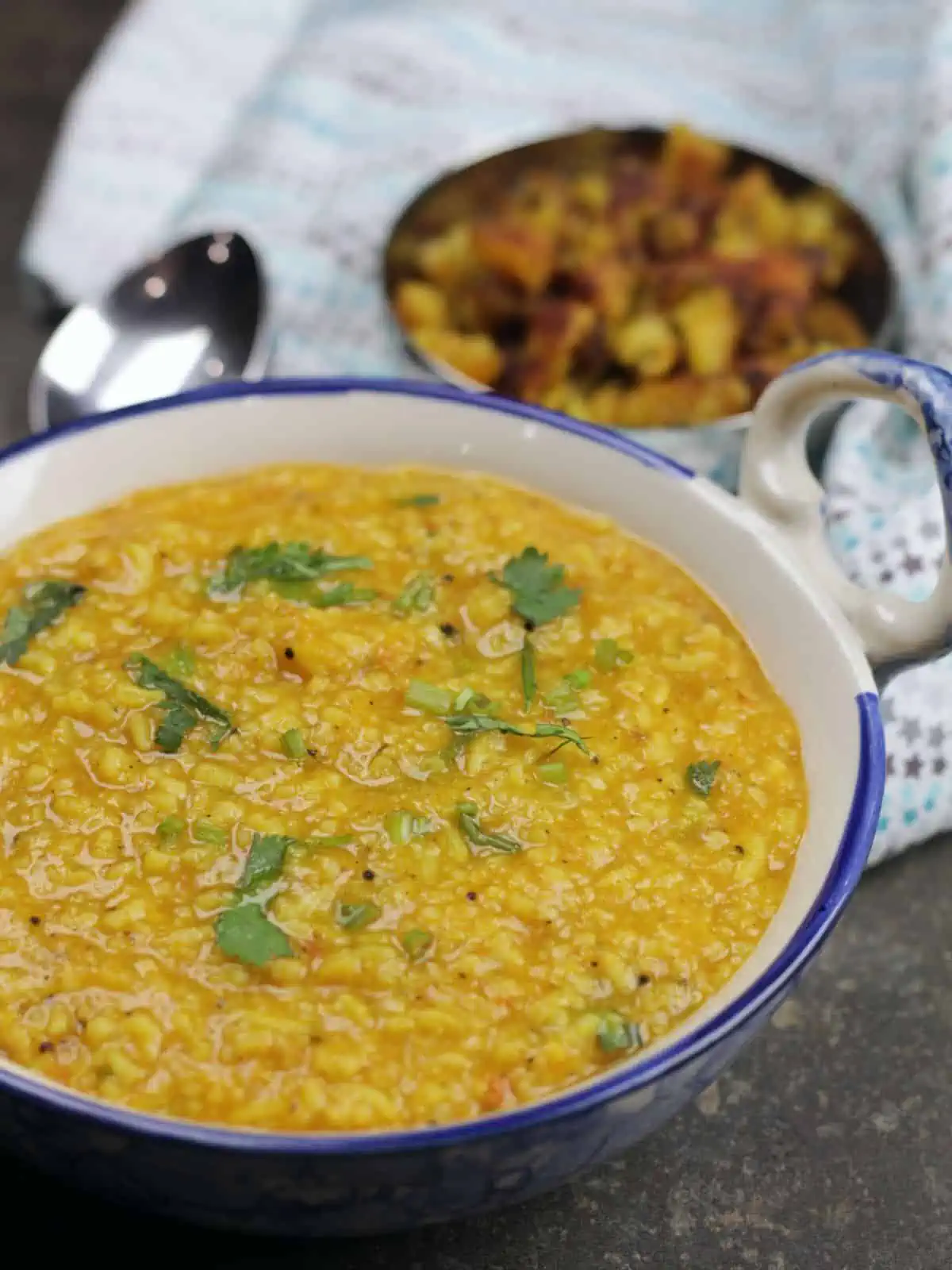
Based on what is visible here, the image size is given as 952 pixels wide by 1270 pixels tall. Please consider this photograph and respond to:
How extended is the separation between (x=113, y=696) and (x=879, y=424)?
2043mm

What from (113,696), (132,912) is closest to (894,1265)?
(132,912)

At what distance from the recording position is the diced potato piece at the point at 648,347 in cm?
410

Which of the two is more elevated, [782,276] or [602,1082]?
[602,1082]

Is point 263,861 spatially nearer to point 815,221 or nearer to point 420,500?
point 420,500

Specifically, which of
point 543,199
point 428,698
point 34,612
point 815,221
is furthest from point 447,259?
point 428,698

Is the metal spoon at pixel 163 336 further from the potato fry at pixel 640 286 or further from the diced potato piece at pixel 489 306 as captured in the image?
the diced potato piece at pixel 489 306

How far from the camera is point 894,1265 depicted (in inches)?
102

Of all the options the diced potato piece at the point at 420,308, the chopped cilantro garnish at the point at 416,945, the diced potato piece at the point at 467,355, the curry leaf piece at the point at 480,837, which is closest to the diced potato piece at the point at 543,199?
the diced potato piece at the point at 420,308

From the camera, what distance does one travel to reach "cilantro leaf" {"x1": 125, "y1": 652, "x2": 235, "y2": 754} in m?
2.60

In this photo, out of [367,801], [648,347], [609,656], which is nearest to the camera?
[367,801]

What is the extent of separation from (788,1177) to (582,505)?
1.29 m

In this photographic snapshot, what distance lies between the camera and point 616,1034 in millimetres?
2268

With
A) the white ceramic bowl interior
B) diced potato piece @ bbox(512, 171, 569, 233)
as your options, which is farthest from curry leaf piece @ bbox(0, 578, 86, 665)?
diced potato piece @ bbox(512, 171, 569, 233)

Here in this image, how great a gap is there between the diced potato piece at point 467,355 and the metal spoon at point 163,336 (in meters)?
0.47
